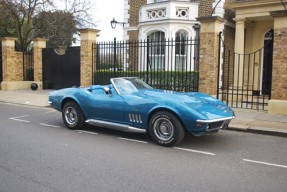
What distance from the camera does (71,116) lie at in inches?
334

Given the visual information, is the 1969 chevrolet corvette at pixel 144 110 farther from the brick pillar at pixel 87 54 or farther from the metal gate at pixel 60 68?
the metal gate at pixel 60 68

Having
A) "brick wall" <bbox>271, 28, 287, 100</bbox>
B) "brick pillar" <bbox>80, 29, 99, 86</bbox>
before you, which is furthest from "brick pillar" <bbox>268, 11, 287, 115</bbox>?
"brick pillar" <bbox>80, 29, 99, 86</bbox>

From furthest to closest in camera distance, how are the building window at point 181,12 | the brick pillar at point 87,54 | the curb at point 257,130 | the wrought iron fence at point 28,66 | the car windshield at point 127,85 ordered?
the wrought iron fence at point 28,66 < the building window at point 181,12 < the brick pillar at point 87,54 < the curb at point 257,130 < the car windshield at point 127,85

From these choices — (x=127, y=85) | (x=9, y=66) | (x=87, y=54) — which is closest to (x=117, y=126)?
(x=127, y=85)

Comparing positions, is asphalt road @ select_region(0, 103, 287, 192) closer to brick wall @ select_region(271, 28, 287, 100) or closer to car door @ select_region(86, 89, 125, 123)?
car door @ select_region(86, 89, 125, 123)

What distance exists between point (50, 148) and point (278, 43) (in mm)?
7385

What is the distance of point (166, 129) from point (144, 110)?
0.61m

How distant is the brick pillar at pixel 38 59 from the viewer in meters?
19.4

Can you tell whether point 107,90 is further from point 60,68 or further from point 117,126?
point 60,68

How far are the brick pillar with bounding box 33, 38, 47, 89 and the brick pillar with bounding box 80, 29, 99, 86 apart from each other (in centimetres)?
528

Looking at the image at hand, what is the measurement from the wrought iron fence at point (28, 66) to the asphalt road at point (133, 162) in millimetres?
12714

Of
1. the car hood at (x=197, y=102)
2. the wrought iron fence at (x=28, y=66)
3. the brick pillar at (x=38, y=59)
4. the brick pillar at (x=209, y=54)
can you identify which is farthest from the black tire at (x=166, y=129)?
the wrought iron fence at (x=28, y=66)

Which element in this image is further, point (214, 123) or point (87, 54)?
point (87, 54)

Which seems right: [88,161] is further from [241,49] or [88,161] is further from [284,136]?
[241,49]
